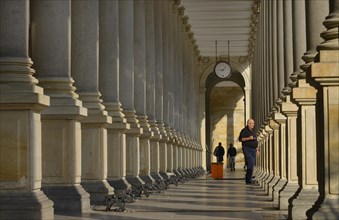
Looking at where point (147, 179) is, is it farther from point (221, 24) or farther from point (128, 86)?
point (221, 24)

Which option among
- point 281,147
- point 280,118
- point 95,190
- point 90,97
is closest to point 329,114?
point 95,190

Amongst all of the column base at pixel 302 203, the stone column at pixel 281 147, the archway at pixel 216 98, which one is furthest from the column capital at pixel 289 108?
the archway at pixel 216 98

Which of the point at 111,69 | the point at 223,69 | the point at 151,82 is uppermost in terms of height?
the point at 223,69

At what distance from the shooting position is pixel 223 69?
53.9 meters

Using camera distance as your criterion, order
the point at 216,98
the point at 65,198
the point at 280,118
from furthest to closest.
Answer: the point at 216,98
the point at 280,118
the point at 65,198

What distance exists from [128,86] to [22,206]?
514 inches

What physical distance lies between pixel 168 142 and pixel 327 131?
82.9ft

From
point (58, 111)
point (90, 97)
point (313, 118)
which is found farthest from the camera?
point (90, 97)

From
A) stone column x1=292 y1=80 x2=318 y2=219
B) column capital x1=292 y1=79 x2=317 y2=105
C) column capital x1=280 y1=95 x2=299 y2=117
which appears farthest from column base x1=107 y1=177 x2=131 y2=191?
column capital x1=292 y1=79 x2=317 y2=105

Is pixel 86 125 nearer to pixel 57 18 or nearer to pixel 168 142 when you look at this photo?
pixel 57 18

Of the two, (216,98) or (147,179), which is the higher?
(216,98)

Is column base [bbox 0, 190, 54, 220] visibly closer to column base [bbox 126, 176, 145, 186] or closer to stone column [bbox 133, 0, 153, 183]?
column base [bbox 126, 176, 145, 186]

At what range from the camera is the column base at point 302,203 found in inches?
563

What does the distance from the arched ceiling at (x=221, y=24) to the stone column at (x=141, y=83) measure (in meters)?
20.8
